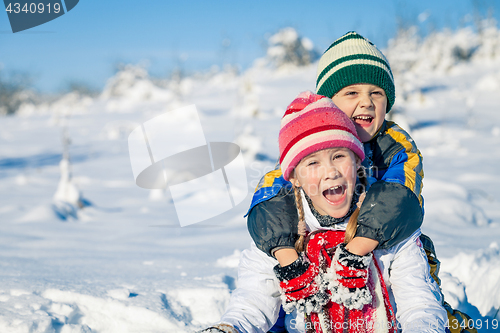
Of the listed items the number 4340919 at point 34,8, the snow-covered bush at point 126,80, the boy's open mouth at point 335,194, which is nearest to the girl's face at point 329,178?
the boy's open mouth at point 335,194

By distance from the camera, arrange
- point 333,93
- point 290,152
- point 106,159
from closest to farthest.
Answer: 1. point 290,152
2. point 333,93
3. point 106,159

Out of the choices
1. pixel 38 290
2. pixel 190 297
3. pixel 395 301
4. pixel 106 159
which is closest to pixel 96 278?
pixel 38 290

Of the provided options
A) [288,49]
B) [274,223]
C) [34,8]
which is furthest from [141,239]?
[288,49]

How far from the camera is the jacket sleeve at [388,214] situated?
117 cm

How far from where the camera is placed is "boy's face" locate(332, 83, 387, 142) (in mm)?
1500

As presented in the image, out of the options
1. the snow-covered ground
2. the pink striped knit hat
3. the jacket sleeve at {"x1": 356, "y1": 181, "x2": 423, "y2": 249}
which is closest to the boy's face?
the pink striped knit hat

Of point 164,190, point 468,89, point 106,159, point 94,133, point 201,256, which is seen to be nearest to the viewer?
point 201,256

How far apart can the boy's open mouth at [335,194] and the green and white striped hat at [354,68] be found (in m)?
0.55

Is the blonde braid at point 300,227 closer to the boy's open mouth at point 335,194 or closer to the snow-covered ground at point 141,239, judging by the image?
the boy's open mouth at point 335,194

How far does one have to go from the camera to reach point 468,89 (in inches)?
571

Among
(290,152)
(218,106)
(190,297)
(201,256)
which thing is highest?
(290,152)

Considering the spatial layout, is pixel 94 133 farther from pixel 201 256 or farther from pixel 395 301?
pixel 395 301

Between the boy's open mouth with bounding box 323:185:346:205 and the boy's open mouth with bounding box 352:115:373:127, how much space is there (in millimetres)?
378

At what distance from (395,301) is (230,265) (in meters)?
1.43
